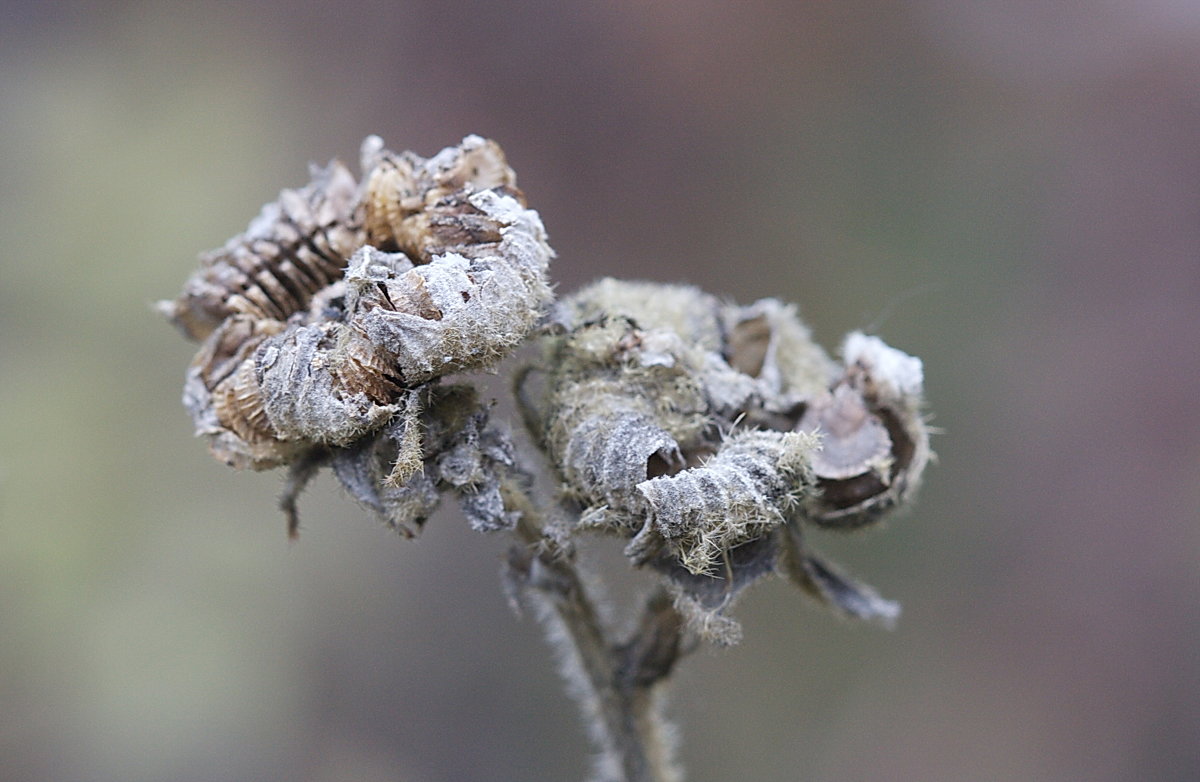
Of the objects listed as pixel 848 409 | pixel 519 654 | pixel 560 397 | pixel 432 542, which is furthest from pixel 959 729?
pixel 560 397

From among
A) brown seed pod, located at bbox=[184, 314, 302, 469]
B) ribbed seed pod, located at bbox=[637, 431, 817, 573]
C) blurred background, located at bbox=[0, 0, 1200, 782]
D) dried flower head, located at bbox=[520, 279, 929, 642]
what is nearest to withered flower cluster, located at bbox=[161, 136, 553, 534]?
brown seed pod, located at bbox=[184, 314, 302, 469]

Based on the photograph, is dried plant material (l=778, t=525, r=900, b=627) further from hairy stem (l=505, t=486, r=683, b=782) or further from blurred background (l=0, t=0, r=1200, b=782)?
blurred background (l=0, t=0, r=1200, b=782)

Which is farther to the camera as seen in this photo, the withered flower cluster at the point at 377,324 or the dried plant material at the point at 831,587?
the dried plant material at the point at 831,587

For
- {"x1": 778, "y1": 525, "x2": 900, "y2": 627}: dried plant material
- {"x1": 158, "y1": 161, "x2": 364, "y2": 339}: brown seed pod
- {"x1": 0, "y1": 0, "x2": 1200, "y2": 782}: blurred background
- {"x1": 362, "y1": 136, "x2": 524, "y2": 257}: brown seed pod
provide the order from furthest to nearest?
{"x1": 0, "y1": 0, "x2": 1200, "y2": 782}: blurred background, {"x1": 778, "y1": 525, "x2": 900, "y2": 627}: dried plant material, {"x1": 158, "y1": 161, "x2": 364, "y2": 339}: brown seed pod, {"x1": 362, "y1": 136, "x2": 524, "y2": 257}: brown seed pod

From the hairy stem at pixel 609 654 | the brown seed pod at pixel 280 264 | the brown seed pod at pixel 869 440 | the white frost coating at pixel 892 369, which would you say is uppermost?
the brown seed pod at pixel 280 264

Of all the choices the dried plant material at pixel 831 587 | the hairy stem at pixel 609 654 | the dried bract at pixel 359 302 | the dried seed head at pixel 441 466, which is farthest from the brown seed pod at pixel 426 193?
the dried plant material at pixel 831 587

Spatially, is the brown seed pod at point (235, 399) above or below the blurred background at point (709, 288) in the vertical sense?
below

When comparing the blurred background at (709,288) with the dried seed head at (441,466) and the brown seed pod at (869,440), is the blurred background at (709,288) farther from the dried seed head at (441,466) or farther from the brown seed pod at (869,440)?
the dried seed head at (441,466)
